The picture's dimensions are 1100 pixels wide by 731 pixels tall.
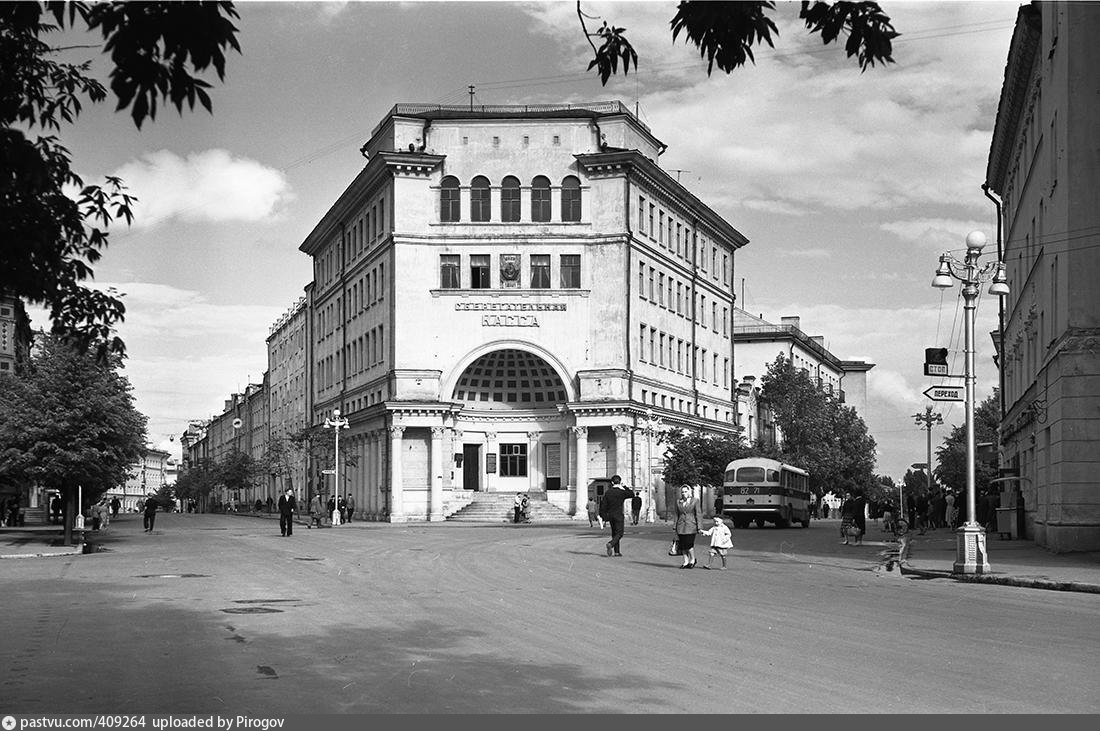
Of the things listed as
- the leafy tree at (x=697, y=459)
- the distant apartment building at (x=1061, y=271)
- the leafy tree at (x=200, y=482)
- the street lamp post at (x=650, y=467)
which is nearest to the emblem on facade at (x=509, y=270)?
the street lamp post at (x=650, y=467)

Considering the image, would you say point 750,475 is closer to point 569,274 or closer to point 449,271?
point 569,274

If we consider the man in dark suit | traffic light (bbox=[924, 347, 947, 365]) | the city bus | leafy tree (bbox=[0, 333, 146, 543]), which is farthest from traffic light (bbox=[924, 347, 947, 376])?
the city bus

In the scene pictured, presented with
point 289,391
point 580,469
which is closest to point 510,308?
point 580,469

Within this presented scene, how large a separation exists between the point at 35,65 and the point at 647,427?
62609 mm

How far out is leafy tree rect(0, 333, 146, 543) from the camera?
37.8 m

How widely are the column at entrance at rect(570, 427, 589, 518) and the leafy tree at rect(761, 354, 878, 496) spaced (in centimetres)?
2063

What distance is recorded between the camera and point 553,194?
72.3 m

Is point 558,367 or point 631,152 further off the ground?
point 631,152

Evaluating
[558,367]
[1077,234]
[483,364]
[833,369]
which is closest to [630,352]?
[558,367]

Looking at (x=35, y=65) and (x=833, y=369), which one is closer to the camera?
(x=35, y=65)

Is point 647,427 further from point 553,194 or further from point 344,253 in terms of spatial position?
point 344,253

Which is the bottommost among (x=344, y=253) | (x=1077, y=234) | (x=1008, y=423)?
(x=1008, y=423)

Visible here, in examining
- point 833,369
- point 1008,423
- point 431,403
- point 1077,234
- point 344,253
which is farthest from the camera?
point 833,369

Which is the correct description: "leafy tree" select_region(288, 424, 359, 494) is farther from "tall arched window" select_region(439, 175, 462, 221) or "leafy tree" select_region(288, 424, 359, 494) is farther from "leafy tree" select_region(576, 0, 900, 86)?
"leafy tree" select_region(576, 0, 900, 86)
